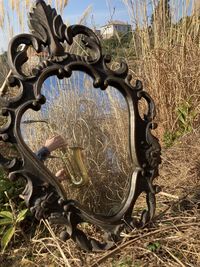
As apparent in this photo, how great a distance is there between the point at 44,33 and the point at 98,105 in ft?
3.78

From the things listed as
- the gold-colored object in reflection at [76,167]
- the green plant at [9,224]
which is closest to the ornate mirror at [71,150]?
the gold-colored object in reflection at [76,167]

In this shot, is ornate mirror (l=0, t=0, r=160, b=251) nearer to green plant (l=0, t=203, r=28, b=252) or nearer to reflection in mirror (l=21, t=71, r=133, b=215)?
reflection in mirror (l=21, t=71, r=133, b=215)

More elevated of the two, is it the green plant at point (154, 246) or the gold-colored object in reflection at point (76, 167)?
the gold-colored object in reflection at point (76, 167)

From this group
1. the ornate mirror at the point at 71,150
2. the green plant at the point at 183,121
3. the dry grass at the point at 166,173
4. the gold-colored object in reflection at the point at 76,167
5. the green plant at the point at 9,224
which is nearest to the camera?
the ornate mirror at the point at 71,150

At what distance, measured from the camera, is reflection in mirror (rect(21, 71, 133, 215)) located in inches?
88.4

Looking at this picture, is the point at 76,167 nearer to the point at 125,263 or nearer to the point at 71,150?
the point at 71,150

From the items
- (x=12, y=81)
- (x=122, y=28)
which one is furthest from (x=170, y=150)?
(x=12, y=81)

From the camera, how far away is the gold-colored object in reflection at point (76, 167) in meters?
2.17

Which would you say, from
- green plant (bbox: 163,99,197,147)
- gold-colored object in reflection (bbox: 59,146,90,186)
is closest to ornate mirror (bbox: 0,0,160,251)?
gold-colored object in reflection (bbox: 59,146,90,186)

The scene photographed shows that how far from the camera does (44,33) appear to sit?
1.64 m

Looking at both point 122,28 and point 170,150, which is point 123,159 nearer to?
point 170,150

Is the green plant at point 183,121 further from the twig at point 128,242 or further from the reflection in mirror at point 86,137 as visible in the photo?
the twig at point 128,242

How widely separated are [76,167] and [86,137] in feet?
1.38

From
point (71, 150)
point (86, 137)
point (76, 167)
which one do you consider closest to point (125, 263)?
point (76, 167)
